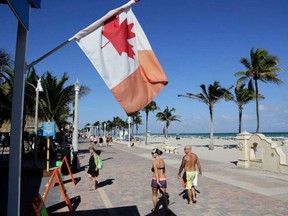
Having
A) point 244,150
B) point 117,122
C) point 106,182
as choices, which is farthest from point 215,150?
point 117,122

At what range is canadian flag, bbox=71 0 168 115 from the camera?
529cm

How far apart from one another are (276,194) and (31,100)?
1891 centimetres

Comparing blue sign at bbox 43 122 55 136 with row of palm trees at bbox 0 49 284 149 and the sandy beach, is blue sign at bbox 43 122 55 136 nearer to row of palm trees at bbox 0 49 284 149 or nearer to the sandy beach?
row of palm trees at bbox 0 49 284 149

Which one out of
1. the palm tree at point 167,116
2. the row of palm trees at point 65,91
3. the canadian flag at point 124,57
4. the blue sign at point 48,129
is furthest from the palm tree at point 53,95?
the palm tree at point 167,116

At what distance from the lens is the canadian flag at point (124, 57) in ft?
17.3

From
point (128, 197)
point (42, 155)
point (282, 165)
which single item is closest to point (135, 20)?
point (128, 197)

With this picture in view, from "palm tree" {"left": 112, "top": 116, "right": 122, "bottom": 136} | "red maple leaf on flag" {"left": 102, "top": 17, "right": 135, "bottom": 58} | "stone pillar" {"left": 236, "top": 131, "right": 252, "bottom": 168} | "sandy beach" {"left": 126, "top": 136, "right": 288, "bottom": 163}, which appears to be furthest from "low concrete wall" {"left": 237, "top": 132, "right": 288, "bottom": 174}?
"palm tree" {"left": 112, "top": 116, "right": 122, "bottom": 136}

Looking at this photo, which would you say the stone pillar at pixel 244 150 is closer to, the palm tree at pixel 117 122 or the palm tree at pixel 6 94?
the palm tree at pixel 6 94

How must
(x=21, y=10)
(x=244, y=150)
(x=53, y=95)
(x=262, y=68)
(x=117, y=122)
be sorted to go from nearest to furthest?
1. (x=21, y=10)
2. (x=244, y=150)
3. (x=53, y=95)
4. (x=262, y=68)
5. (x=117, y=122)

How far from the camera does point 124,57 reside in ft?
18.0

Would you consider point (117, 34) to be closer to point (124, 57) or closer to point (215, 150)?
point (124, 57)

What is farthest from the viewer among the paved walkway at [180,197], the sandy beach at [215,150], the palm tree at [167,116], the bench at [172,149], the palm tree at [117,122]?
the palm tree at [117,122]

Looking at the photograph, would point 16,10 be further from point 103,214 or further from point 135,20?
point 103,214

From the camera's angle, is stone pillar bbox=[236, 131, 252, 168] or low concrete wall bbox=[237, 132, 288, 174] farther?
stone pillar bbox=[236, 131, 252, 168]
